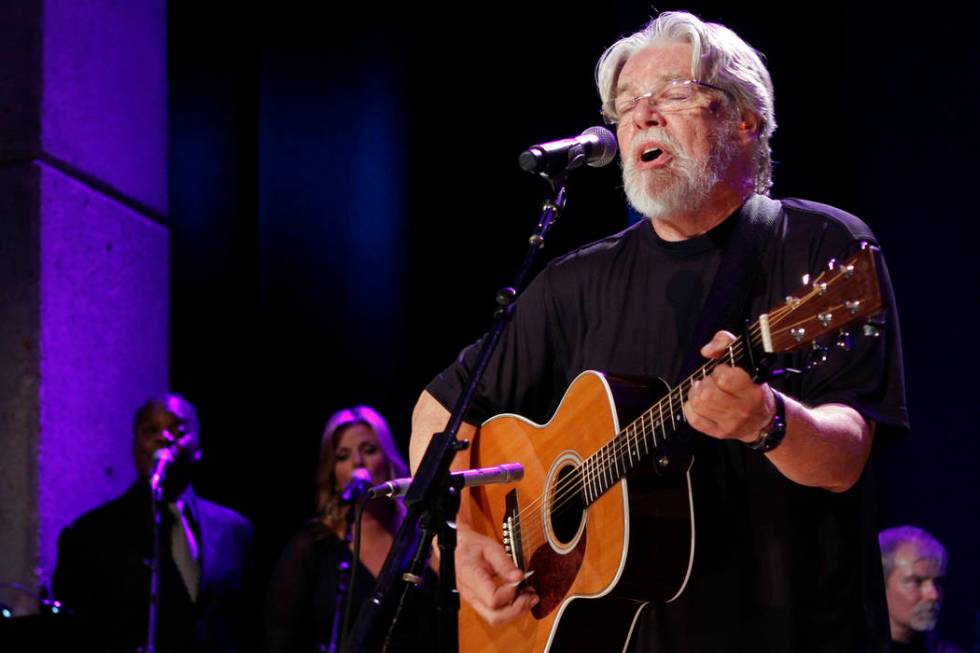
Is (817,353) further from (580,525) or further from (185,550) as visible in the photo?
(185,550)

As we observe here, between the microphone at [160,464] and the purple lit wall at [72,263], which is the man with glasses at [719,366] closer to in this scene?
the microphone at [160,464]

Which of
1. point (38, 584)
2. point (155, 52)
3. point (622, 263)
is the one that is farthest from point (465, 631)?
point (155, 52)

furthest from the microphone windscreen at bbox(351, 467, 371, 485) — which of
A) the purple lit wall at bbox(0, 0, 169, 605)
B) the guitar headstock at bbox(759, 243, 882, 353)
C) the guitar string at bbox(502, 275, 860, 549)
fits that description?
the guitar headstock at bbox(759, 243, 882, 353)

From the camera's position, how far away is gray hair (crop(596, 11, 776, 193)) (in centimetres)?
283

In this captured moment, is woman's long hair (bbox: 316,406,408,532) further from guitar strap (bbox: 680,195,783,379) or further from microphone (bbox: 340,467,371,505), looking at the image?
guitar strap (bbox: 680,195,783,379)

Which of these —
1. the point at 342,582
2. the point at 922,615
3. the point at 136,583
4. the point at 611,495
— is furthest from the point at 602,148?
the point at 136,583

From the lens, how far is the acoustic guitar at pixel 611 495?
6.59 feet

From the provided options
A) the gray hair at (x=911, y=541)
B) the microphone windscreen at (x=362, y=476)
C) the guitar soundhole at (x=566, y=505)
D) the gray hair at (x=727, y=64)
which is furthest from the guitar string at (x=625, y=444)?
the gray hair at (x=911, y=541)

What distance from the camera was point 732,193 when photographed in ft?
9.16

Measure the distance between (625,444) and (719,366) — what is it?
0.44 metres

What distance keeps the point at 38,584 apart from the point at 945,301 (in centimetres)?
453

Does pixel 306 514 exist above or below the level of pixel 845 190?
below

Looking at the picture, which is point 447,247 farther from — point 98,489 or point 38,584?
point 38,584

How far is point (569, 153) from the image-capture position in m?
2.64
